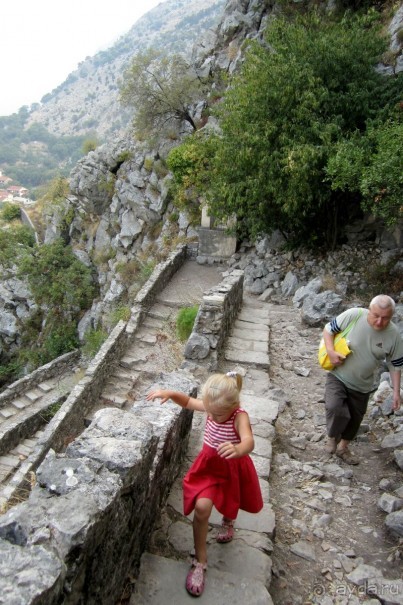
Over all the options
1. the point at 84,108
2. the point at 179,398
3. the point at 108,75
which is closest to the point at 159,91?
the point at 179,398

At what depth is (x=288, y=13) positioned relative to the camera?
15.9 m

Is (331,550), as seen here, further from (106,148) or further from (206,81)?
(106,148)

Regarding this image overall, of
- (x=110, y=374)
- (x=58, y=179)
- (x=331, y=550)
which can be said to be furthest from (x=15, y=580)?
(x=58, y=179)

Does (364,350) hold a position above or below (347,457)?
above

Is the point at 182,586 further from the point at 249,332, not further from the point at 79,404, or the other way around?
the point at 79,404

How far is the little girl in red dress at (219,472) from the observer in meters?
2.61

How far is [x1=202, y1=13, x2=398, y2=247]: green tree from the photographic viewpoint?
390 inches

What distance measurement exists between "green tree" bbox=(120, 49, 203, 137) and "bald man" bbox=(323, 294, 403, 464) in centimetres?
1693

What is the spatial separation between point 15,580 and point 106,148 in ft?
72.4

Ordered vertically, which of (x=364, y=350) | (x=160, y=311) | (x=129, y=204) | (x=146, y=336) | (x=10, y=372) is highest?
(x=129, y=204)

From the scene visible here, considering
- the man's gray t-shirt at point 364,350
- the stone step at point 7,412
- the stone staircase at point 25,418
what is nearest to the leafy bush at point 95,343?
the stone staircase at point 25,418

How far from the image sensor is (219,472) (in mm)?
2754

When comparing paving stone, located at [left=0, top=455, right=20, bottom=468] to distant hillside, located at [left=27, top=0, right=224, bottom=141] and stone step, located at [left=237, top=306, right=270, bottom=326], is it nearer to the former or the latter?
stone step, located at [left=237, top=306, right=270, bottom=326]

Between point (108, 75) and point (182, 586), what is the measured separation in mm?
163136
